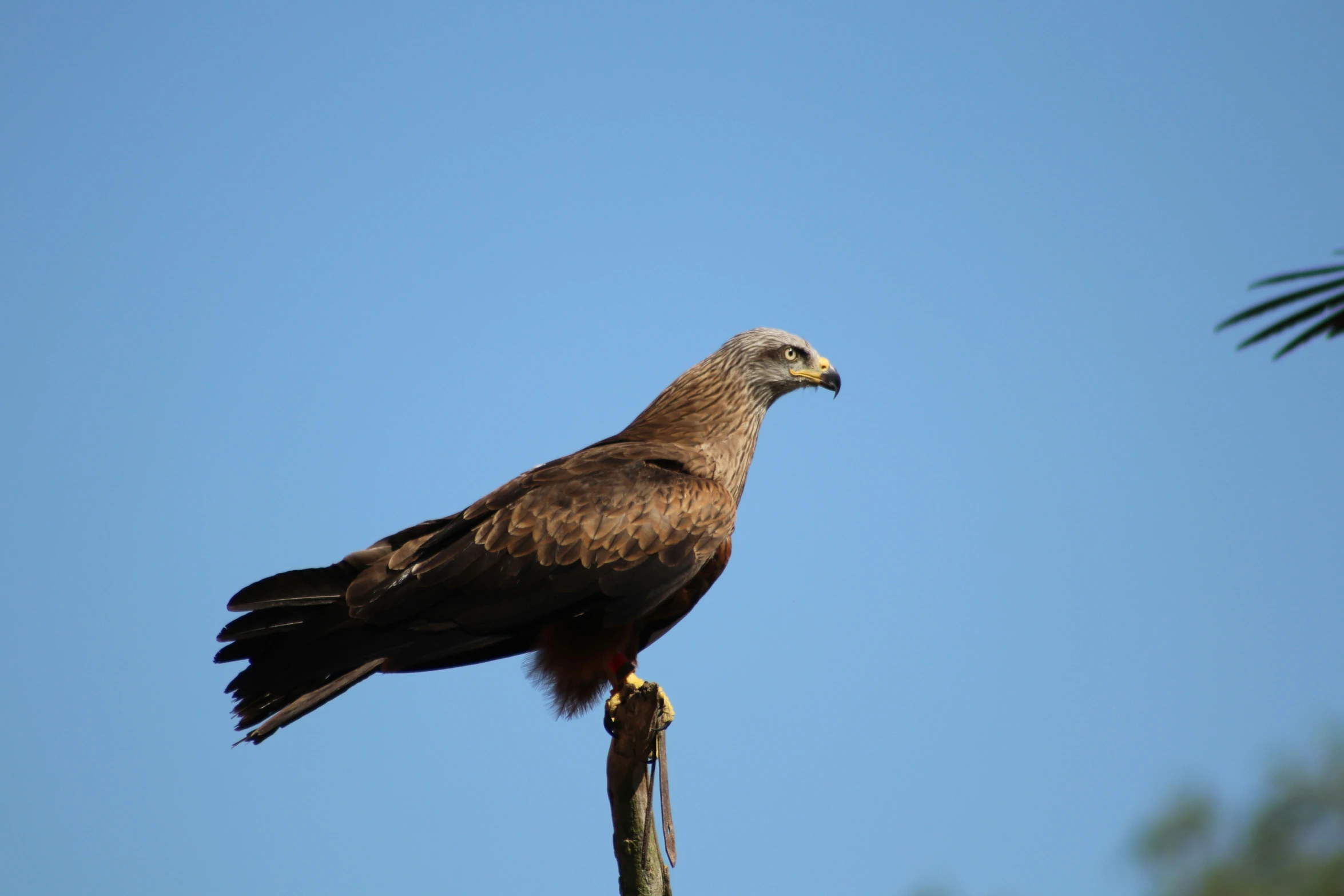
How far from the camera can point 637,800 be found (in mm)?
4629

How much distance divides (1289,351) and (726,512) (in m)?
4.42

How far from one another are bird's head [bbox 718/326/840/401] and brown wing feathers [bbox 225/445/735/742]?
1243 millimetres

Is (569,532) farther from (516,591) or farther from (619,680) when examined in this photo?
(619,680)

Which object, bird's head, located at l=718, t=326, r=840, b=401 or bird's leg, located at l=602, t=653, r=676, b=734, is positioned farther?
bird's head, located at l=718, t=326, r=840, b=401

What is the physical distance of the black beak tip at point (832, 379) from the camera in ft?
23.7

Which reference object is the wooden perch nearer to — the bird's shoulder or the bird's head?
the bird's shoulder

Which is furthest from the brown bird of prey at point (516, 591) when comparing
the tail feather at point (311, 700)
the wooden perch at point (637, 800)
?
the wooden perch at point (637, 800)

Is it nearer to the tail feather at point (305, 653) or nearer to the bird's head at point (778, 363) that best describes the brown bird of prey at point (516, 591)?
the tail feather at point (305, 653)

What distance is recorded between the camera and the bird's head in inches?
276

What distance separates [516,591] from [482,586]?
18 cm

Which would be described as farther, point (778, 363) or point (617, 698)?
point (778, 363)

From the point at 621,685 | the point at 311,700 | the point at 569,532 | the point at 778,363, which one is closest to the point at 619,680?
the point at 621,685

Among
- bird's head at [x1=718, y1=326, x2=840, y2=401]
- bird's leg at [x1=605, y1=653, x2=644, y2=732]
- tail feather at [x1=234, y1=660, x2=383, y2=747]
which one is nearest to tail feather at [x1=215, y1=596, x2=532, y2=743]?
tail feather at [x1=234, y1=660, x2=383, y2=747]

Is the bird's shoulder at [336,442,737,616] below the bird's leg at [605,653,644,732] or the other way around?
the other way around
